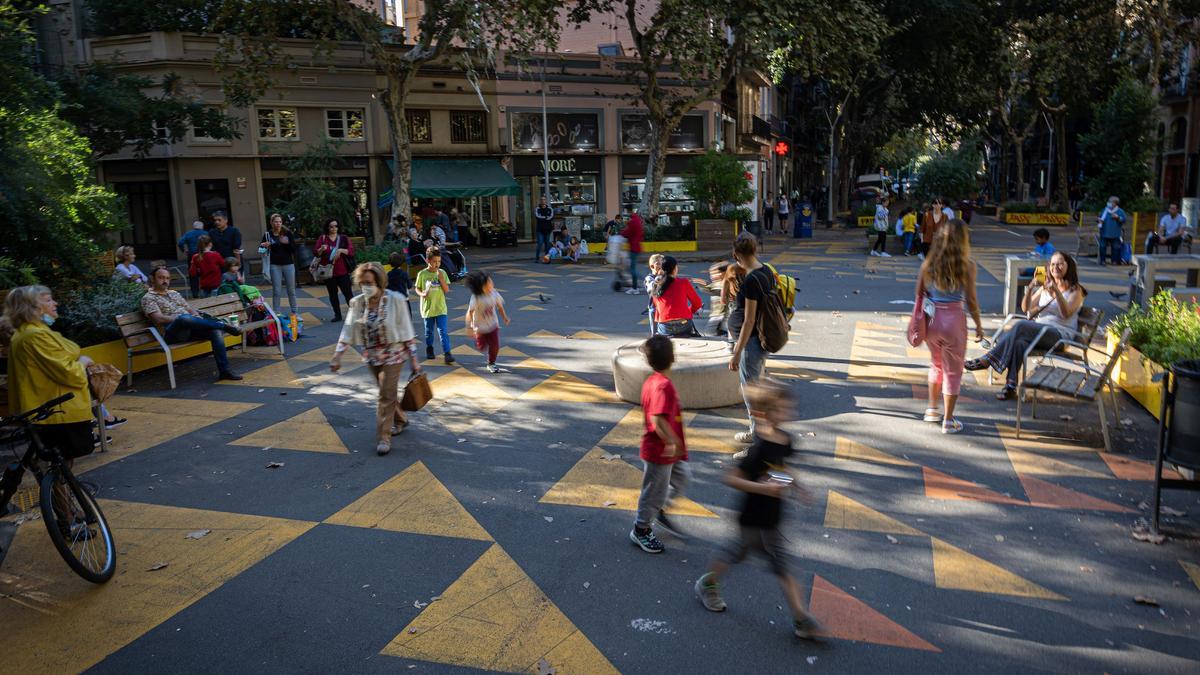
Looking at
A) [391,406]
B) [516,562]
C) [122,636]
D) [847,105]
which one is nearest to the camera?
[122,636]

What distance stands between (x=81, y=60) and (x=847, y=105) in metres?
35.5

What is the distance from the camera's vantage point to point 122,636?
482 centimetres

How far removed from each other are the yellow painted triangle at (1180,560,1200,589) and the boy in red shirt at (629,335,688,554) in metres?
3.01

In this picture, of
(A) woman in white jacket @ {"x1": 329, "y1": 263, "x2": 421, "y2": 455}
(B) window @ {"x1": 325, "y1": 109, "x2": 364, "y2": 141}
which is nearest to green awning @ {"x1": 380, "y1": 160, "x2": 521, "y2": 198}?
(B) window @ {"x1": 325, "y1": 109, "x2": 364, "y2": 141}

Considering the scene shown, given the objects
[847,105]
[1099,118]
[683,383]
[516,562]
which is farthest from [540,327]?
[847,105]

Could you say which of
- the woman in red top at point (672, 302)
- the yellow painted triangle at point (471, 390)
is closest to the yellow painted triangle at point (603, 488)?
the yellow painted triangle at point (471, 390)

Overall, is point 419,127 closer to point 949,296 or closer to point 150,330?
point 150,330

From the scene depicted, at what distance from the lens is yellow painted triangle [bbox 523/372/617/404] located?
9.49 m

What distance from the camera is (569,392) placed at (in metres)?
9.81

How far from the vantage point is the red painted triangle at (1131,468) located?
6742 millimetres

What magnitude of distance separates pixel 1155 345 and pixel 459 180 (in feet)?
92.3

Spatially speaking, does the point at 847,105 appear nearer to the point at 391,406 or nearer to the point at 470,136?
the point at 470,136

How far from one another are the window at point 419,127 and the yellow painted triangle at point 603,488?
2896cm

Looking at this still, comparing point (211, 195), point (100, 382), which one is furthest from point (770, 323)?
point (211, 195)
